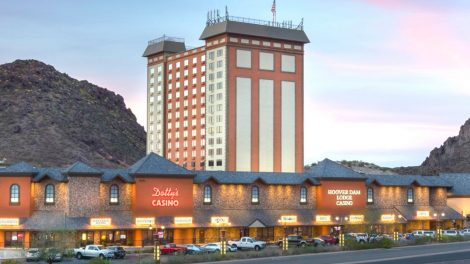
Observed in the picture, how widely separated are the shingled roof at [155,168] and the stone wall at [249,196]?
12.2ft

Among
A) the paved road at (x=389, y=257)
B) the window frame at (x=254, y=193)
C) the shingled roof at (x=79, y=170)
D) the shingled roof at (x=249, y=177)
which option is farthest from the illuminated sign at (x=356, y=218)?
the shingled roof at (x=79, y=170)

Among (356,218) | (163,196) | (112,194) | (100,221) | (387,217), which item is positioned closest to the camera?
(100,221)

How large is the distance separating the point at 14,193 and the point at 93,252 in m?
17.2

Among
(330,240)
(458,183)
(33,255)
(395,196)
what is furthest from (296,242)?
(458,183)

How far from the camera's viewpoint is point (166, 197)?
94062 millimetres

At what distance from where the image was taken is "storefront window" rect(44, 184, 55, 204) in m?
89.6

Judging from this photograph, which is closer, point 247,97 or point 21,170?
point 21,170

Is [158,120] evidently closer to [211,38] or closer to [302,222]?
[211,38]

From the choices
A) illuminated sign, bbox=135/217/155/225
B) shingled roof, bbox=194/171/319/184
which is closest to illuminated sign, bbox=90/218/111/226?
illuminated sign, bbox=135/217/155/225

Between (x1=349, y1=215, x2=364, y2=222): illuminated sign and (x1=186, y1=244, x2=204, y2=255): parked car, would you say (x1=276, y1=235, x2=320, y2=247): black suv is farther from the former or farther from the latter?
(x1=349, y1=215, x2=364, y2=222): illuminated sign

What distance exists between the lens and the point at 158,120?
17788 centimetres

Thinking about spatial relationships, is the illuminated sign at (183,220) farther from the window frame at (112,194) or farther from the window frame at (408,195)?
the window frame at (408,195)

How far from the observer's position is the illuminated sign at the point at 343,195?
108 m

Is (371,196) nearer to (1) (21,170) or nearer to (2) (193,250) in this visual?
(2) (193,250)
